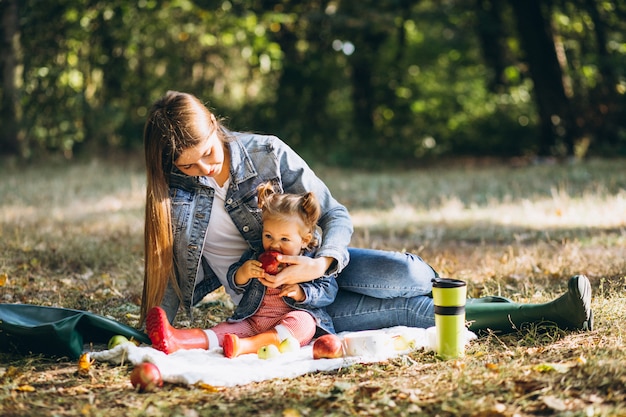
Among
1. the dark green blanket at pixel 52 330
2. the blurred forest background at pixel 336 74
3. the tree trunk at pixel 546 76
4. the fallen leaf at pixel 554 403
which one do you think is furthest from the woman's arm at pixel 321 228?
the tree trunk at pixel 546 76

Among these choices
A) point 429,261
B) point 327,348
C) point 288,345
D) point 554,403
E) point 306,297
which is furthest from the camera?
point 429,261

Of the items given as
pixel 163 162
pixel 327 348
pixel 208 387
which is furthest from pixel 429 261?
pixel 208 387

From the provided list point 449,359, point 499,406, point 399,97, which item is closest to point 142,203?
point 449,359

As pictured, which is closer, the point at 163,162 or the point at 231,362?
the point at 231,362

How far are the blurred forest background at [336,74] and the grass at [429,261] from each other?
5.74 ft

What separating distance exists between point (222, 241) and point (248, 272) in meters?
0.34

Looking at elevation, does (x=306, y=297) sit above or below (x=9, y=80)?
below

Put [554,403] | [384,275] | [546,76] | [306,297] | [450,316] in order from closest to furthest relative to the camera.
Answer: [554,403]
[450,316]
[306,297]
[384,275]
[546,76]

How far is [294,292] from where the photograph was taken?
347 centimetres

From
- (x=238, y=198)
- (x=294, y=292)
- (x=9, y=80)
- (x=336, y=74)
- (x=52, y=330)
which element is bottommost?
(x=52, y=330)

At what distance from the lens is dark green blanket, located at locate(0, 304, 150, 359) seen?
3.35 metres

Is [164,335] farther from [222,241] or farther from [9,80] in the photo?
[9,80]

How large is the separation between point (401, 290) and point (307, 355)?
0.55 meters

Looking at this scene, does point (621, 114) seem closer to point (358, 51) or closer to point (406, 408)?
point (358, 51)
